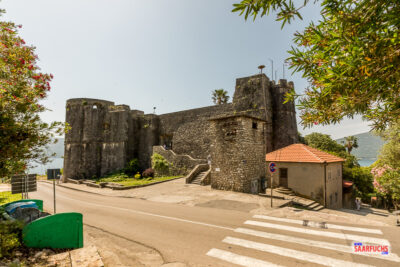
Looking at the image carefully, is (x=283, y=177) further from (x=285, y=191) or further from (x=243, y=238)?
(x=243, y=238)

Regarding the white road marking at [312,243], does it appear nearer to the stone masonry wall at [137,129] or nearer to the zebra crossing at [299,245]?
the zebra crossing at [299,245]

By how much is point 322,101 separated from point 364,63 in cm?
122

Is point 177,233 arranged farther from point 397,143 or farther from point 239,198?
point 397,143

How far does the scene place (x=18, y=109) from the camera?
4.79m

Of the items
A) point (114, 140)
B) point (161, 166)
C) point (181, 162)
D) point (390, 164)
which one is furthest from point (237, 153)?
point (114, 140)

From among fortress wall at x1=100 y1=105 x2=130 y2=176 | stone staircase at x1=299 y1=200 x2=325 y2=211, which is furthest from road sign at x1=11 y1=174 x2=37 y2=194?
fortress wall at x1=100 y1=105 x2=130 y2=176

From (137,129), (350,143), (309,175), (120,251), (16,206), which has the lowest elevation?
(120,251)

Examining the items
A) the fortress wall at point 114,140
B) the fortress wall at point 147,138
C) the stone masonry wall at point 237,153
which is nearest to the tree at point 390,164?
the stone masonry wall at point 237,153

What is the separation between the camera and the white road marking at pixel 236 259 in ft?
15.2

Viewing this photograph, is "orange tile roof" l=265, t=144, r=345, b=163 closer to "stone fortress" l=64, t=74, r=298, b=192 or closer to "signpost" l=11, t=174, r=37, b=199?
"stone fortress" l=64, t=74, r=298, b=192

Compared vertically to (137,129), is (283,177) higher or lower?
lower

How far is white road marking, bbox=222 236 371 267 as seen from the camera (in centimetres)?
460

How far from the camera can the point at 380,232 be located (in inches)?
258

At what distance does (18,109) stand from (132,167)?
25.7 m
